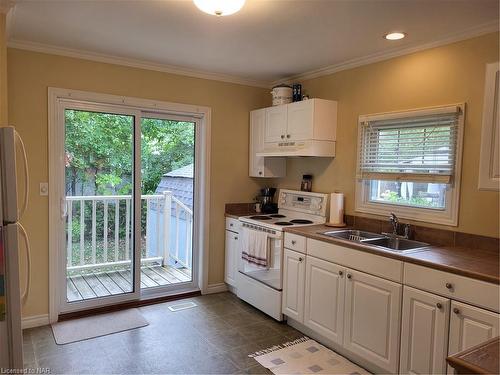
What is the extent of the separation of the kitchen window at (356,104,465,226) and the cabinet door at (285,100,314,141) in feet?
1.54

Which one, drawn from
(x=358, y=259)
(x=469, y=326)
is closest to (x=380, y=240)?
(x=358, y=259)

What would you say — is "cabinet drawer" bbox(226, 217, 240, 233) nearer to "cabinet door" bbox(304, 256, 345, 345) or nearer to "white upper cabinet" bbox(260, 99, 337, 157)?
"white upper cabinet" bbox(260, 99, 337, 157)

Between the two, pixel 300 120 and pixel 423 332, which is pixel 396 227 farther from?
pixel 300 120

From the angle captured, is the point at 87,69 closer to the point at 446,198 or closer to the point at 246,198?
the point at 246,198

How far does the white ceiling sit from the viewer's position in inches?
90.7

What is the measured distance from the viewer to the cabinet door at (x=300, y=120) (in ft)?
11.6

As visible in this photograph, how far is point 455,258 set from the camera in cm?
232

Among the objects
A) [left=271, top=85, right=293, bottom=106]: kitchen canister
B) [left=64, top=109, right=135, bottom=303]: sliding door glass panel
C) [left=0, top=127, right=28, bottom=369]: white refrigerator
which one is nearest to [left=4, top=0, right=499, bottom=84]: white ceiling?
[left=271, top=85, right=293, bottom=106]: kitchen canister

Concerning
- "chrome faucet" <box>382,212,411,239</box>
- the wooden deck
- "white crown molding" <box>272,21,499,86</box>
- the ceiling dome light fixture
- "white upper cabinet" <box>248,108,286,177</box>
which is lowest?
the wooden deck

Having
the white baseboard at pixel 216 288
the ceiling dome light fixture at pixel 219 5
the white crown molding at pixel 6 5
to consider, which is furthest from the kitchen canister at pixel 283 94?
the white crown molding at pixel 6 5

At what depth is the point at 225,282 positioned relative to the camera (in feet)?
14.2

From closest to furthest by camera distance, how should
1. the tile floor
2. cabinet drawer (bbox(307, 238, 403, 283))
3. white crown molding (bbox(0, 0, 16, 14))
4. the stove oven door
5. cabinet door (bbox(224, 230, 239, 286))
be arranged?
white crown molding (bbox(0, 0, 16, 14))
cabinet drawer (bbox(307, 238, 403, 283))
the tile floor
the stove oven door
cabinet door (bbox(224, 230, 239, 286))

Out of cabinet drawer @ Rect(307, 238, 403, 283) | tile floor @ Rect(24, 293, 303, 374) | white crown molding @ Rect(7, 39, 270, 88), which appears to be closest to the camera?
cabinet drawer @ Rect(307, 238, 403, 283)

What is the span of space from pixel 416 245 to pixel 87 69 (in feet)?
10.6
